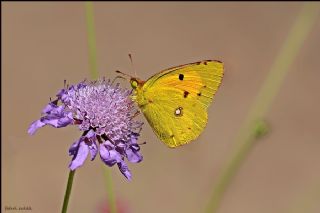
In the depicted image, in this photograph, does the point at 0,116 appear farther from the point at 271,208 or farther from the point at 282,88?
the point at 282,88

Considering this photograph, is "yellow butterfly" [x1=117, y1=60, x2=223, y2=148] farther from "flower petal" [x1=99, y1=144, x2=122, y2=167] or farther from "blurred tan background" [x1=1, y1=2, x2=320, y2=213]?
"blurred tan background" [x1=1, y1=2, x2=320, y2=213]

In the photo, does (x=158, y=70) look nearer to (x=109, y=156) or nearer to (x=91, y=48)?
(x=91, y=48)

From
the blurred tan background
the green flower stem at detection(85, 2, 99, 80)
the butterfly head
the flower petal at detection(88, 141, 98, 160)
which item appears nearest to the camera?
the flower petal at detection(88, 141, 98, 160)

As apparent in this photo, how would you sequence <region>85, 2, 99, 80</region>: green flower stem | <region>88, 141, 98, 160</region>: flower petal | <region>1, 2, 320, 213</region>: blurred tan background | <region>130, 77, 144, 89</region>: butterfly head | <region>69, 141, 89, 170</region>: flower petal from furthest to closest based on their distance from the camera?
<region>1, 2, 320, 213</region>: blurred tan background, <region>85, 2, 99, 80</region>: green flower stem, <region>130, 77, 144, 89</region>: butterfly head, <region>88, 141, 98, 160</region>: flower petal, <region>69, 141, 89, 170</region>: flower petal

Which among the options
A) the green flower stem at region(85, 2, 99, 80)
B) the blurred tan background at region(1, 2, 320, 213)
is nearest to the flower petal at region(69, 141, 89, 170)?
the green flower stem at region(85, 2, 99, 80)

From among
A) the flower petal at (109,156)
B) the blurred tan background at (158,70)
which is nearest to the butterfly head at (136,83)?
the flower petal at (109,156)

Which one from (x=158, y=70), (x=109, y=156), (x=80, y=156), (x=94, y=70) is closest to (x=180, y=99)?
(x=94, y=70)

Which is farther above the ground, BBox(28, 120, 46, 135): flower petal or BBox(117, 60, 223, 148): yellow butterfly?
BBox(117, 60, 223, 148): yellow butterfly

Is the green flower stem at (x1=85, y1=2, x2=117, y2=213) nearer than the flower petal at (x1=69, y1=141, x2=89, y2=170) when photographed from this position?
No
